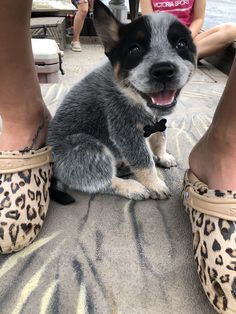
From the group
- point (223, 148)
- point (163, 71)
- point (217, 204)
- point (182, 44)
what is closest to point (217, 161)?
point (223, 148)

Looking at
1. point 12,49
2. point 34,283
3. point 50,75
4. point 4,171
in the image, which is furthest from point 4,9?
point 50,75

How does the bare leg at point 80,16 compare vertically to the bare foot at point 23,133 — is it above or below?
below

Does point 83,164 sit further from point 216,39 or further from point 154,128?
point 216,39

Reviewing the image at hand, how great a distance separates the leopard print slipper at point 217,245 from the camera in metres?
0.70

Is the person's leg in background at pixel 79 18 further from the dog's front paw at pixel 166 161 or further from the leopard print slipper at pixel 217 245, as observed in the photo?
the leopard print slipper at pixel 217 245

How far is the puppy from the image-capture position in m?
0.99

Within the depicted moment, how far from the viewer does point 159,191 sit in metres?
1.13

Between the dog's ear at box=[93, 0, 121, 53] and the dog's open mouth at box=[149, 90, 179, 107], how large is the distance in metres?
0.20

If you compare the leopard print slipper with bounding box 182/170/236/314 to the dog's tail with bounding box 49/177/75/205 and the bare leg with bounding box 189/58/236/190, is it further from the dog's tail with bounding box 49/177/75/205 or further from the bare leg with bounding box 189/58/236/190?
the dog's tail with bounding box 49/177/75/205

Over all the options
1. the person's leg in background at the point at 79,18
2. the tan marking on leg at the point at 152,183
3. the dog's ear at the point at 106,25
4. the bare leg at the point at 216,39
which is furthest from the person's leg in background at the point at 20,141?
the person's leg in background at the point at 79,18

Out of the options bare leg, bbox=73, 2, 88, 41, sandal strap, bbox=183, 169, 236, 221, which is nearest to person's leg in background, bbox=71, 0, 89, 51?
bare leg, bbox=73, 2, 88, 41

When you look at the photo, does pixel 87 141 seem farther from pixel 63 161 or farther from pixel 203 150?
pixel 203 150

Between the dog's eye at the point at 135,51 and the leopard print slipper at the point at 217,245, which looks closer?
the leopard print slipper at the point at 217,245

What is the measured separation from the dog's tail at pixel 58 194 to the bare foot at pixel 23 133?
141mm
